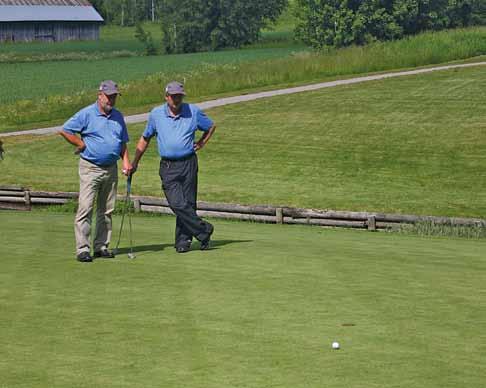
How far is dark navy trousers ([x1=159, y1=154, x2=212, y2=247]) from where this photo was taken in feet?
45.5

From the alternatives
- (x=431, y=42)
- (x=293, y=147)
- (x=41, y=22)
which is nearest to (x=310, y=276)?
(x=293, y=147)

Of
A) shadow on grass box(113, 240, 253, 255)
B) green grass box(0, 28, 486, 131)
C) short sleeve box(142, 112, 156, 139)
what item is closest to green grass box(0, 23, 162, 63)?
green grass box(0, 28, 486, 131)

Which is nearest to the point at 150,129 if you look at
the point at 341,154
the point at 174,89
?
the point at 174,89

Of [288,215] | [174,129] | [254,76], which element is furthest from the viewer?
[254,76]

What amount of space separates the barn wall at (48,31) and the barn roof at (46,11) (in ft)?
3.34

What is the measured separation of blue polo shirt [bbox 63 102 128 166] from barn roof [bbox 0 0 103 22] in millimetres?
96006

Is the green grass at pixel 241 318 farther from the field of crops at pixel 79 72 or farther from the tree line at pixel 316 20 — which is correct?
the tree line at pixel 316 20

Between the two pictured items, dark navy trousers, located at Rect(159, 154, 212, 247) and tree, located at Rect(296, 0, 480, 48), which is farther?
tree, located at Rect(296, 0, 480, 48)

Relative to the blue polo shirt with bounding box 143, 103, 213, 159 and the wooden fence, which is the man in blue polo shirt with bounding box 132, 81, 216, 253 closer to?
the blue polo shirt with bounding box 143, 103, 213, 159

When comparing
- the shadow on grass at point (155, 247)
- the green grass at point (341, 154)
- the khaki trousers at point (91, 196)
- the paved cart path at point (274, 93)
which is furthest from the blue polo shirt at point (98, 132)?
the paved cart path at point (274, 93)

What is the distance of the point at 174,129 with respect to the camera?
13.7 meters

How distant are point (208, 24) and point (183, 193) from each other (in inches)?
3815

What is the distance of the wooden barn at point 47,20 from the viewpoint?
10844 centimetres

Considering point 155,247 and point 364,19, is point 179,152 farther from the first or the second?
point 364,19
